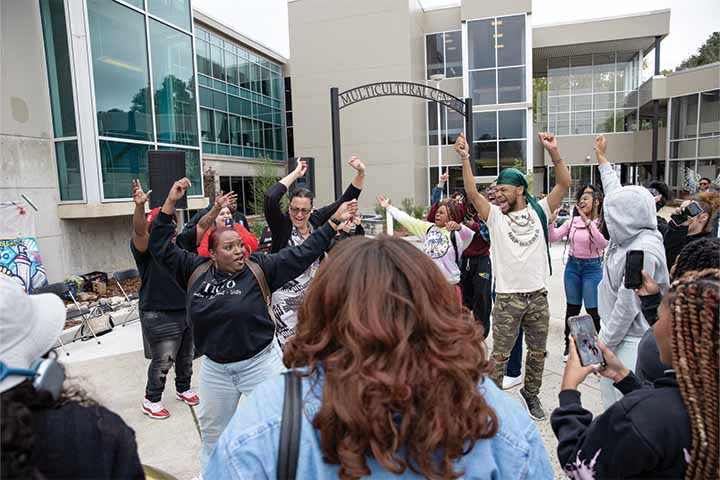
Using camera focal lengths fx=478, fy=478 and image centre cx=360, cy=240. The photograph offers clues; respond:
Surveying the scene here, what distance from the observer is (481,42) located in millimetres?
23922

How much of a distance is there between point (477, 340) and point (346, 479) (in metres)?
0.49

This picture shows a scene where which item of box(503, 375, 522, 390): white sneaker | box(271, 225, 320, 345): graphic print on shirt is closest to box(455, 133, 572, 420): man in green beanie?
box(503, 375, 522, 390): white sneaker

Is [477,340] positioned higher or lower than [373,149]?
lower

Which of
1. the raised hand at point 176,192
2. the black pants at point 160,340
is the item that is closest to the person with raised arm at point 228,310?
the raised hand at point 176,192

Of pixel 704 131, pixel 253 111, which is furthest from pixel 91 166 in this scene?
pixel 704 131

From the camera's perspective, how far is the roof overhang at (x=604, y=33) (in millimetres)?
23422

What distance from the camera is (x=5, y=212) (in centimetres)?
791

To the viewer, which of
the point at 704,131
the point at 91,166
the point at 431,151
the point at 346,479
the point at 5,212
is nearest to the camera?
the point at 346,479

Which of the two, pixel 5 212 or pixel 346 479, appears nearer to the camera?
pixel 346 479

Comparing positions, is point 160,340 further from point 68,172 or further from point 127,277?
point 68,172

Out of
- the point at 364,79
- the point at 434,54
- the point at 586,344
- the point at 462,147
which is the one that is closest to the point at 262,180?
the point at 364,79

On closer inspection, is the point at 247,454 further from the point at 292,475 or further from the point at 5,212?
the point at 5,212

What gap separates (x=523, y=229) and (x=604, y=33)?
25.0 m

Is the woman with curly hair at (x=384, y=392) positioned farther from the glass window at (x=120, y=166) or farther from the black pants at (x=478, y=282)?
the glass window at (x=120, y=166)
